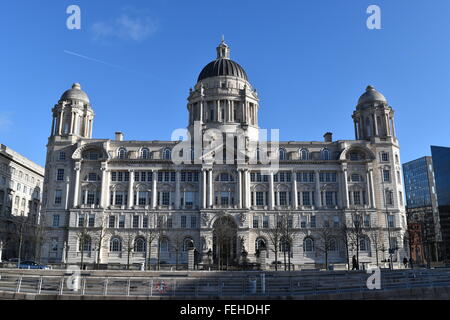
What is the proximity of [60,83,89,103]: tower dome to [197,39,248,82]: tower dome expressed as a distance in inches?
986

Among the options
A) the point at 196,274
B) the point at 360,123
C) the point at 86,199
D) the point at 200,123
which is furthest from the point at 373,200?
the point at 86,199

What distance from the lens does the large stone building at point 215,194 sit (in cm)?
7212

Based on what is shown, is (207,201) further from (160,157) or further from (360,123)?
(360,123)

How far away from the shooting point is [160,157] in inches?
3054

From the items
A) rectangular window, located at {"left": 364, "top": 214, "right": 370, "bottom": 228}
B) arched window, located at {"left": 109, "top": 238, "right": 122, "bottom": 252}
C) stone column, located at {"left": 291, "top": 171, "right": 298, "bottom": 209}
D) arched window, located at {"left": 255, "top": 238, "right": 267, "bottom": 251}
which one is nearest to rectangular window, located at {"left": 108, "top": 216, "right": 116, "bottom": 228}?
arched window, located at {"left": 109, "top": 238, "right": 122, "bottom": 252}

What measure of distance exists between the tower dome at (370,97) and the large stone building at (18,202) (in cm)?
6737

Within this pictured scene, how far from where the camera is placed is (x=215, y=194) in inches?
2977

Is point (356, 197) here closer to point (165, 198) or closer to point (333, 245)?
point (333, 245)

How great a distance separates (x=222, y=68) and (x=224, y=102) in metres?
9.54

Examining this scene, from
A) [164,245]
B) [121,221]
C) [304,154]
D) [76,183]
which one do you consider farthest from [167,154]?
[304,154]

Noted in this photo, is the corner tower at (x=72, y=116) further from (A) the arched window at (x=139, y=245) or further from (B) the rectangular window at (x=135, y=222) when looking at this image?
(A) the arched window at (x=139, y=245)

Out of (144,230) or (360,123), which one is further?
(360,123)

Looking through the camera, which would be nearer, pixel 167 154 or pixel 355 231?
pixel 355 231

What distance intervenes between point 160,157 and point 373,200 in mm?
38273
